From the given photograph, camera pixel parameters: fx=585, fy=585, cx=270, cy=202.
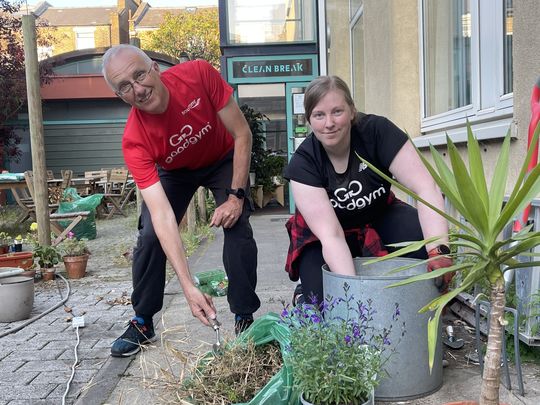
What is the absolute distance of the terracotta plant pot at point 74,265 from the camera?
234 inches

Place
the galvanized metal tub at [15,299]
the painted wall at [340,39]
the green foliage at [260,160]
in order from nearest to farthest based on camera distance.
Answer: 1. the galvanized metal tub at [15,299]
2. the painted wall at [340,39]
3. the green foliage at [260,160]

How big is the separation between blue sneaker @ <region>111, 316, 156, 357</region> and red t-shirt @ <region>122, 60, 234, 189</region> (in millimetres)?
852

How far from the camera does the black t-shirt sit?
2516 millimetres

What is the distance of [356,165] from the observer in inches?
102

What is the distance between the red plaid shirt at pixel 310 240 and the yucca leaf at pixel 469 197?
4.36 ft

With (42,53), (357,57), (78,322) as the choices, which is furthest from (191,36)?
(78,322)

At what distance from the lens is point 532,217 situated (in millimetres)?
2480

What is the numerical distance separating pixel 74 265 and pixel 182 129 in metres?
3.52

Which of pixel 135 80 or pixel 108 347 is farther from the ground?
pixel 135 80

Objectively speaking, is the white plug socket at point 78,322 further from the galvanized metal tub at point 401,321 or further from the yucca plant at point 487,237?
the yucca plant at point 487,237

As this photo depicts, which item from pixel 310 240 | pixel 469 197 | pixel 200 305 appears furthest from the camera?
pixel 310 240

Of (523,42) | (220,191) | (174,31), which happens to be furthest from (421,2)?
(174,31)

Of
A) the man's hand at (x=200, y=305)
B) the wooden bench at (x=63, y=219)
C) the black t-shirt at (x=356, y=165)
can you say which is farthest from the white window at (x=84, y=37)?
the man's hand at (x=200, y=305)

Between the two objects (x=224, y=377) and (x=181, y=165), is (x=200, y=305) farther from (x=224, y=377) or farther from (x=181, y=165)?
(x=181, y=165)
